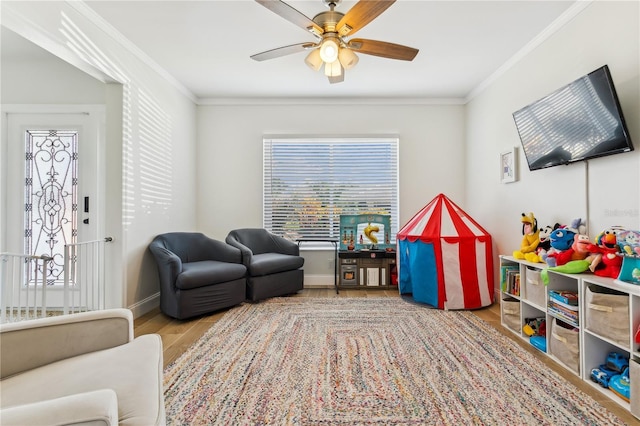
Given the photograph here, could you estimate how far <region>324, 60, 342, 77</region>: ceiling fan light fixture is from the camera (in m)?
2.50

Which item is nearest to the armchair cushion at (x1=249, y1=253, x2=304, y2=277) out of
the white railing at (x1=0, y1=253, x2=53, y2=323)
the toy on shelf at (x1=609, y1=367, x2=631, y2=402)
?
the white railing at (x1=0, y1=253, x2=53, y2=323)

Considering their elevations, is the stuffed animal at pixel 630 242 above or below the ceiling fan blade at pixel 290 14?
below

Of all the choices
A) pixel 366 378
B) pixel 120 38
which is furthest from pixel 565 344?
pixel 120 38

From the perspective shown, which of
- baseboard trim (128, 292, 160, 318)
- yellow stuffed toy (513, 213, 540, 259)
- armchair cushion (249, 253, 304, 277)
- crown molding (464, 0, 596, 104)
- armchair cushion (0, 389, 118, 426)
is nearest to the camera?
armchair cushion (0, 389, 118, 426)

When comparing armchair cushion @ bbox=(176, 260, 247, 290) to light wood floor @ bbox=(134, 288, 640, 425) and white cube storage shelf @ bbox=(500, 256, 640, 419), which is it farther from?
white cube storage shelf @ bbox=(500, 256, 640, 419)

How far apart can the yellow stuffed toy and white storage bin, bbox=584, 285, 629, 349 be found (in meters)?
0.76

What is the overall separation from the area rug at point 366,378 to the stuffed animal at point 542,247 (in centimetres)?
69

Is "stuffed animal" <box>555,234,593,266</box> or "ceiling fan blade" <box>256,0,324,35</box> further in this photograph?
"stuffed animal" <box>555,234,593,266</box>

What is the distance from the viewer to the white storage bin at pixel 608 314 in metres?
1.74

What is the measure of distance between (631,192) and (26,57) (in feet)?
18.0

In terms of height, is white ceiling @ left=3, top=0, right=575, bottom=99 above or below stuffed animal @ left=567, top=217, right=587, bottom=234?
above

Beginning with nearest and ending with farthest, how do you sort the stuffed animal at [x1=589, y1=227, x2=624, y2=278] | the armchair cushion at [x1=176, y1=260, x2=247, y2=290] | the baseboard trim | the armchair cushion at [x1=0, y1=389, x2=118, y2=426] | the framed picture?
the armchair cushion at [x1=0, y1=389, x2=118, y2=426], the stuffed animal at [x1=589, y1=227, x2=624, y2=278], the armchair cushion at [x1=176, y1=260, x2=247, y2=290], the baseboard trim, the framed picture

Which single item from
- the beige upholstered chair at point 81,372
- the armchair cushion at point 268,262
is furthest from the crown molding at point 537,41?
the beige upholstered chair at point 81,372

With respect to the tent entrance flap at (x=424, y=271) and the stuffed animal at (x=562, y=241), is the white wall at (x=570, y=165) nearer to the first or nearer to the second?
the stuffed animal at (x=562, y=241)
